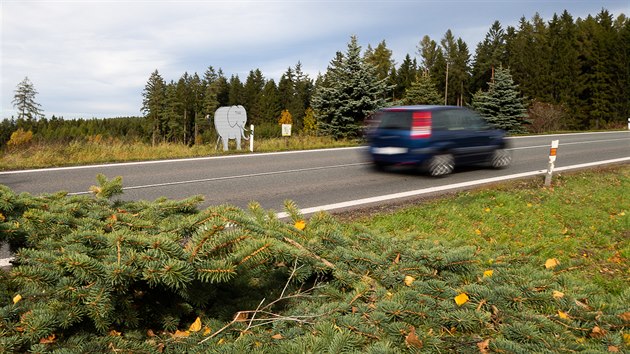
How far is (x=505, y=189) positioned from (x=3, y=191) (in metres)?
8.25

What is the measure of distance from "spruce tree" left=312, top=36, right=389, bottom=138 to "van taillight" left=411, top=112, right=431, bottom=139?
15999 mm

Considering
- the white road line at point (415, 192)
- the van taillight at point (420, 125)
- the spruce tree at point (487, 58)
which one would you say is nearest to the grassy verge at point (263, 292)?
the white road line at point (415, 192)

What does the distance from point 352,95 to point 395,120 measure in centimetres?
1626

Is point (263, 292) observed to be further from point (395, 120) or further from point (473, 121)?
point (473, 121)

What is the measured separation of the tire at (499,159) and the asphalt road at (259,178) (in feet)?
0.71

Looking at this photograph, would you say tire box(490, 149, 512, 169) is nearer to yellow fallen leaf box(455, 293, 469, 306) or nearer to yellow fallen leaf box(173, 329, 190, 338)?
yellow fallen leaf box(455, 293, 469, 306)

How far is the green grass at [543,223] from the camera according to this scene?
5.65 metres

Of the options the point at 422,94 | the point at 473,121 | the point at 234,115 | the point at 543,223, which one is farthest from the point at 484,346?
the point at 422,94

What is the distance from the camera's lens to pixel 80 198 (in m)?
3.35

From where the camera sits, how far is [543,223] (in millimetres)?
6910

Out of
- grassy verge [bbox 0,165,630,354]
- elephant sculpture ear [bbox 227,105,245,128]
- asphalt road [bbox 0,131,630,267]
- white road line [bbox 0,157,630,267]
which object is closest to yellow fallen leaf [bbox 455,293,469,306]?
grassy verge [bbox 0,165,630,354]

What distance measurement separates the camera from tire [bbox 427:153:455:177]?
10.5 metres

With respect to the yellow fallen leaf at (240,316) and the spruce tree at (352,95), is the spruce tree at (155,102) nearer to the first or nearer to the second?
the spruce tree at (352,95)

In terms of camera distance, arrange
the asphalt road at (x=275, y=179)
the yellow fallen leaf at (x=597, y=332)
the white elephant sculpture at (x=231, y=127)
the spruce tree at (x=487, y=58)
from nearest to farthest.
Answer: the yellow fallen leaf at (x=597, y=332), the asphalt road at (x=275, y=179), the white elephant sculpture at (x=231, y=127), the spruce tree at (x=487, y=58)
